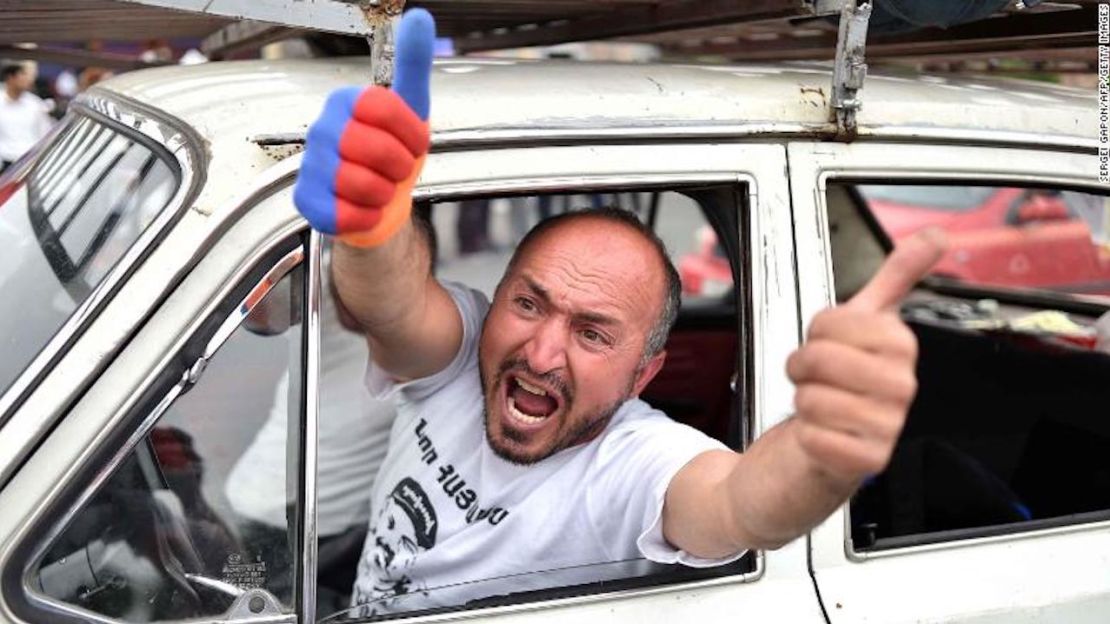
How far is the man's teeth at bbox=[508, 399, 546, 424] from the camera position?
206 centimetres

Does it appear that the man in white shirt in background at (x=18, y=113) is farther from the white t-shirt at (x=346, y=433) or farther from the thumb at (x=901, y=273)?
the thumb at (x=901, y=273)

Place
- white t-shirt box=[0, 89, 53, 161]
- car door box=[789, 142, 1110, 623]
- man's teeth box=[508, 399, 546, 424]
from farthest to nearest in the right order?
white t-shirt box=[0, 89, 53, 161] → man's teeth box=[508, 399, 546, 424] → car door box=[789, 142, 1110, 623]

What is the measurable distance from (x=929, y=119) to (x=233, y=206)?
3.71 ft

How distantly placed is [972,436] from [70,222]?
2352mm

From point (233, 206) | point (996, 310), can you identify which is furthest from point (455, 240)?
point (233, 206)

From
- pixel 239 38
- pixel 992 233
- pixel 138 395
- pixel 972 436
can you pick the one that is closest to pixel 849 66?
pixel 138 395

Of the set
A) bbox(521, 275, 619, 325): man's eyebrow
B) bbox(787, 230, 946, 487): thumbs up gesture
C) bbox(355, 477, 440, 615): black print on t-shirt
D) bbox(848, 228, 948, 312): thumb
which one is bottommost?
bbox(355, 477, 440, 615): black print on t-shirt

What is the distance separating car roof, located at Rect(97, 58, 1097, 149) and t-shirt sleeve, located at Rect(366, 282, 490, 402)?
409mm

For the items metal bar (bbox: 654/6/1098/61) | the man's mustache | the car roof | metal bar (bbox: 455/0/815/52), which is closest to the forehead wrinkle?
the man's mustache

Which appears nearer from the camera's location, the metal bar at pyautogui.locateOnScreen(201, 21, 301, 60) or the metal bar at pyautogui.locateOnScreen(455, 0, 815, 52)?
Result: the metal bar at pyautogui.locateOnScreen(455, 0, 815, 52)

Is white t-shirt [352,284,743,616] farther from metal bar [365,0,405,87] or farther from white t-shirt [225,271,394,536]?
metal bar [365,0,405,87]

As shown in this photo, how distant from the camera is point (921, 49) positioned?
2.97 meters

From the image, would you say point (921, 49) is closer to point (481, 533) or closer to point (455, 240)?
point (481, 533)

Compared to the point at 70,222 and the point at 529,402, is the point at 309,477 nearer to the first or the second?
the point at 529,402
